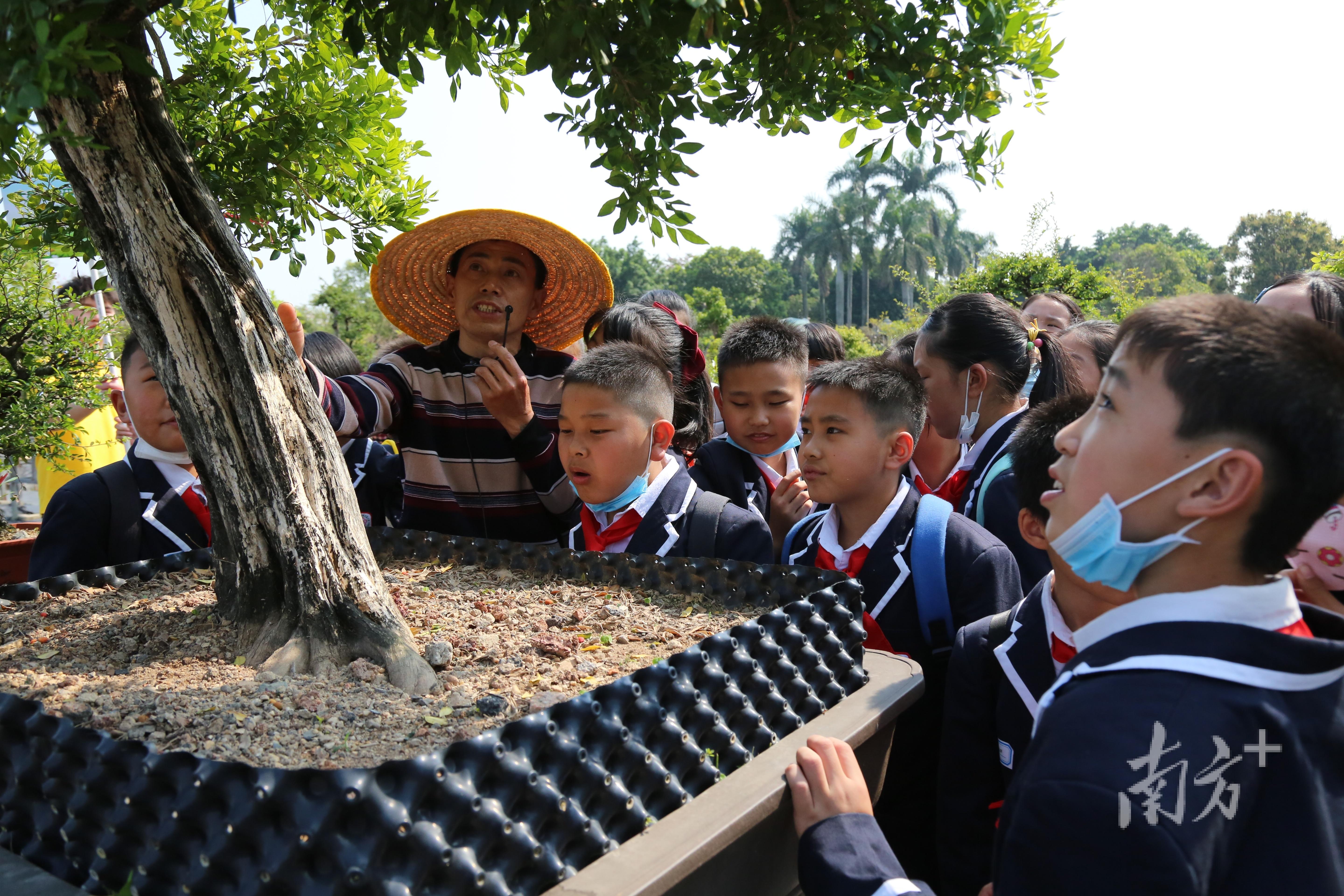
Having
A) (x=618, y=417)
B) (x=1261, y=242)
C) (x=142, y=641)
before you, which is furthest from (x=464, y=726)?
(x=1261, y=242)

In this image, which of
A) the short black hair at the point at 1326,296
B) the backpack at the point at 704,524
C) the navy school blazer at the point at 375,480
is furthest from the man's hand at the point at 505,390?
the short black hair at the point at 1326,296

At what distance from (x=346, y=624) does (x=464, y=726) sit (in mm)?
466

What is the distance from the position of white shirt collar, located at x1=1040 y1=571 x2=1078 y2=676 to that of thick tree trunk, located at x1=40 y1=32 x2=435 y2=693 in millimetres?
1192

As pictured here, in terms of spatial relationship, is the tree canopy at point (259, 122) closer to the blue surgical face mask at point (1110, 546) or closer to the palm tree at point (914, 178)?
the blue surgical face mask at point (1110, 546)

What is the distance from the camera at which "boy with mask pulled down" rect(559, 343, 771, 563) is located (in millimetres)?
2561

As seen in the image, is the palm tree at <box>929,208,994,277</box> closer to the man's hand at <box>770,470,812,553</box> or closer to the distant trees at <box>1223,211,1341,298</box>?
the distant trees at <box>1223,211,1341,298</box>

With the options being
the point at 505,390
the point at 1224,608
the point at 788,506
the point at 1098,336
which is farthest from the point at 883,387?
the point at 1098,336

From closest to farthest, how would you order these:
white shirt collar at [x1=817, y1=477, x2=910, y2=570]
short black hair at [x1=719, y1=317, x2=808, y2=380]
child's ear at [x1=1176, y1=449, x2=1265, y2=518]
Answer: child's ear at [x1=1176, y1=449, x2=1265, y2=518], white shirt collar at [x1=817, y1=477, x2=910, y2=570], short black hair at [x1=719, y1=317, x2=808, y2=380]

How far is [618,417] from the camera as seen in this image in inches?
112

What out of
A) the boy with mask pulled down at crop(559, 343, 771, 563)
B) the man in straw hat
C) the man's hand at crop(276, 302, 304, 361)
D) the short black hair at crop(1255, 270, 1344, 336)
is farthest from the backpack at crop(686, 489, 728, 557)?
the short black hair at crop(1255, 270, 1344, 336)

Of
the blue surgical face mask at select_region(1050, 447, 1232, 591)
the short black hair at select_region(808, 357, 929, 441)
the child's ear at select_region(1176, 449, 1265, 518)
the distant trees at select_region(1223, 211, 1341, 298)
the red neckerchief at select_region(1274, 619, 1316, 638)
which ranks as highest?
the distant trees at select_region(1223, 211, 1341, 298)

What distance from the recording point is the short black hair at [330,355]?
4629mm

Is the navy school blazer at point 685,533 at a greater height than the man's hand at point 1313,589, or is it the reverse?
the navy school blazer at point 685,533

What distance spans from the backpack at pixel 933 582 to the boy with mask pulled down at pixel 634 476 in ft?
1.45
